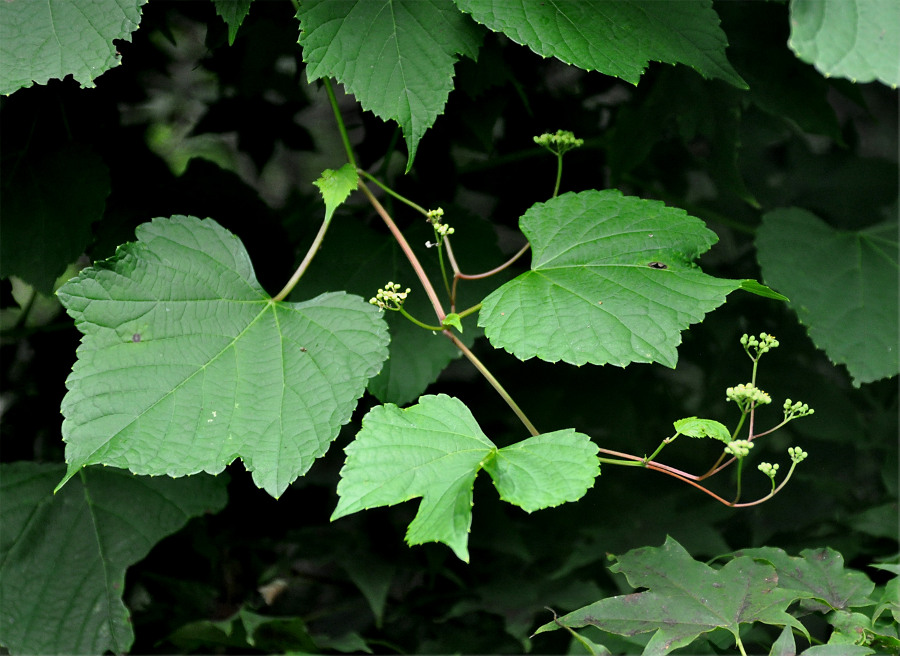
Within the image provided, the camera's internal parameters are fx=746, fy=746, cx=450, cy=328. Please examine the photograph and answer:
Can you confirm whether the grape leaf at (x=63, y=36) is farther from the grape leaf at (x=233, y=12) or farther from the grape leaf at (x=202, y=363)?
the grape leaf at (x=202, y=363)

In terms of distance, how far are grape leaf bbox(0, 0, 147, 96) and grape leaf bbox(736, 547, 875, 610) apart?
1.00 meters

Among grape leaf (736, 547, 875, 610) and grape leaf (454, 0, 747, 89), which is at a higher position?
grape leaf (454, 0, 747, 89)

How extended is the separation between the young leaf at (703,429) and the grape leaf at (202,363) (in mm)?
347

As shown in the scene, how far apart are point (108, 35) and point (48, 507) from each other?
2.27 feet

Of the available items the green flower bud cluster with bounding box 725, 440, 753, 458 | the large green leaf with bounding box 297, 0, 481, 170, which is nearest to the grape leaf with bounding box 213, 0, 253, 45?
the large green leaf with bounding box 297, 0, 481, 170

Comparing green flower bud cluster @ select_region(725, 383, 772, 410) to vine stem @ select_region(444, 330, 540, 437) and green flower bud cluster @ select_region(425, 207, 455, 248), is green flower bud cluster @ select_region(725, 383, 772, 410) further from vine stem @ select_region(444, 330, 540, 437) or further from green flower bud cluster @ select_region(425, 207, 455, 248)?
green flower bud cluster @ select_region(425, 207, 455, 248)

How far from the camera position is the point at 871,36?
79 cm

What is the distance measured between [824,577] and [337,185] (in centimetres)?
79

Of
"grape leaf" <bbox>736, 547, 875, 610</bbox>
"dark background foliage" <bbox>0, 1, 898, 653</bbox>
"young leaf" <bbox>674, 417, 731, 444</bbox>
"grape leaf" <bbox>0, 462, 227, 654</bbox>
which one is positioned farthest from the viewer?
"dark background foliage" <bbox>0, 1, 898, 653</bbox>

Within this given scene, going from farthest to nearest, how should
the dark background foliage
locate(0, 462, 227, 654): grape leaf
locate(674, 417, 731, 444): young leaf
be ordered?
the dark background foliage < locate(0, 462, 227, 654): grape leaf < locate(674, 417, 731, 444): young leaf

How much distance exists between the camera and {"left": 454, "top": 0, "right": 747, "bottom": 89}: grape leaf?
92 cm

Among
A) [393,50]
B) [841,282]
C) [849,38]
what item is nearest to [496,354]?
[841,282]

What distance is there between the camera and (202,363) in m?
0.87

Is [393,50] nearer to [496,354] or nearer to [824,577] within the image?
[496,354]
